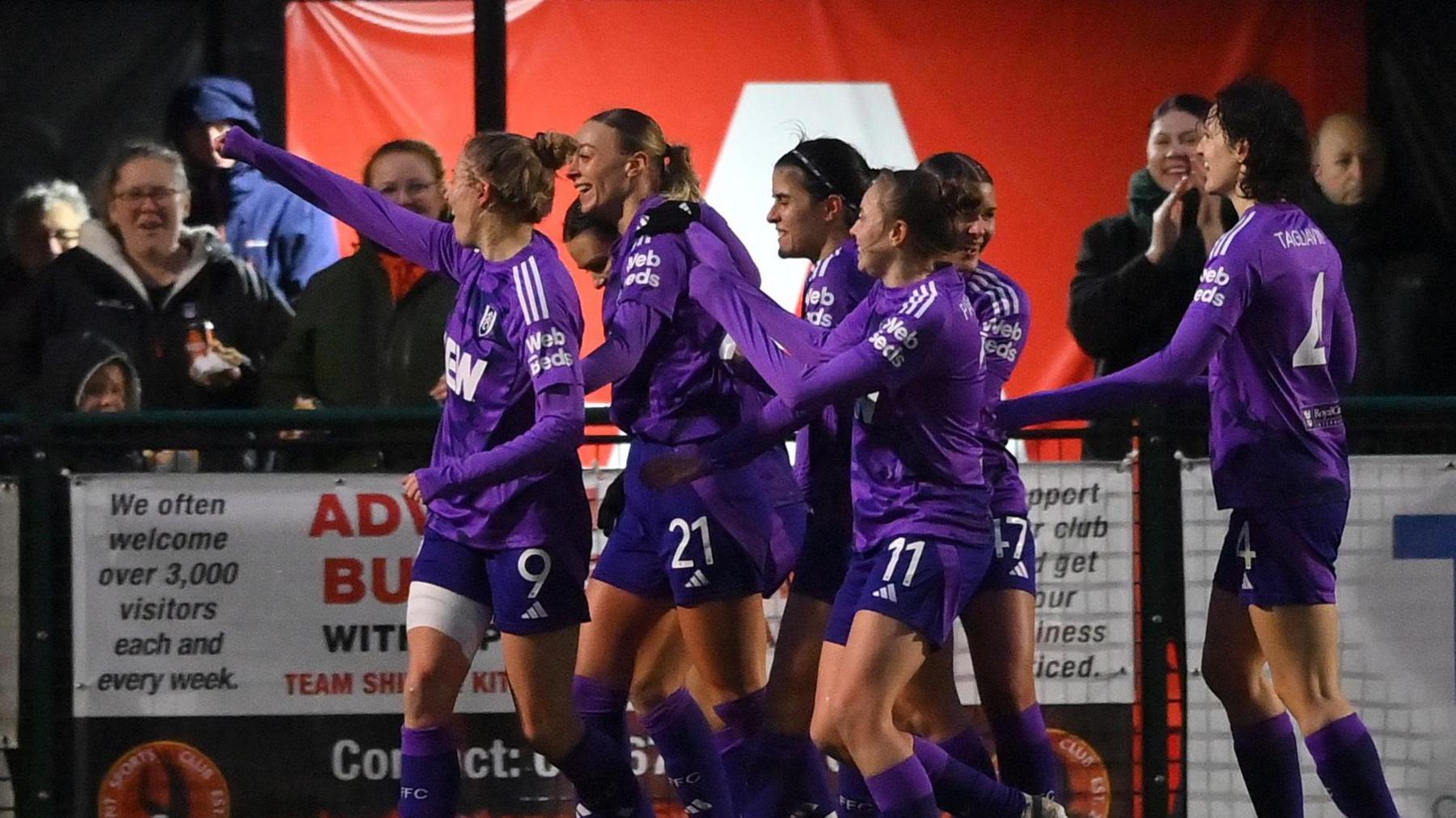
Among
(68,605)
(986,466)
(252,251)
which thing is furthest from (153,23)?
(986,466)

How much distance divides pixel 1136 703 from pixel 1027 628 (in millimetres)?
759

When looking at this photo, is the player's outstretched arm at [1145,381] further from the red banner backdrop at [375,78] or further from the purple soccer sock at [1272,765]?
the red banner backdrop at [375,78]

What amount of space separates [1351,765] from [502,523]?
2170 mm

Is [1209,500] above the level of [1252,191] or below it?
below

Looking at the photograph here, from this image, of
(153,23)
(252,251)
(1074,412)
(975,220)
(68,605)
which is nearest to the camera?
(1074,412)

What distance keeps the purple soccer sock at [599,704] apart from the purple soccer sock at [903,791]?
882mm

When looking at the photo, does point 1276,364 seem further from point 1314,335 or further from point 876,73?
point 876,73

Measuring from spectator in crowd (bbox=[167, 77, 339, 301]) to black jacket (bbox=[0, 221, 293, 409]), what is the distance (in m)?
0.70

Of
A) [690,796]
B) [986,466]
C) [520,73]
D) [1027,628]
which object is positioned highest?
[520,73]

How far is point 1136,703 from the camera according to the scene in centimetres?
680

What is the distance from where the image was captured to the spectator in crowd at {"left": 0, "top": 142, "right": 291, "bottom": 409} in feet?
25.2

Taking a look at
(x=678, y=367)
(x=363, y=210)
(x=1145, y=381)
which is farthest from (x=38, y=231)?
(x=1145, y=381)

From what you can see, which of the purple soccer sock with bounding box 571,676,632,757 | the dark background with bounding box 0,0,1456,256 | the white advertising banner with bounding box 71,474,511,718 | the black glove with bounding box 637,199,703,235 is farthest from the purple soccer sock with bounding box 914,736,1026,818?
the dark background with bounding box 0,0,1456,256

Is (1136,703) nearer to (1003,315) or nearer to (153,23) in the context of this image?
(1003,315)
